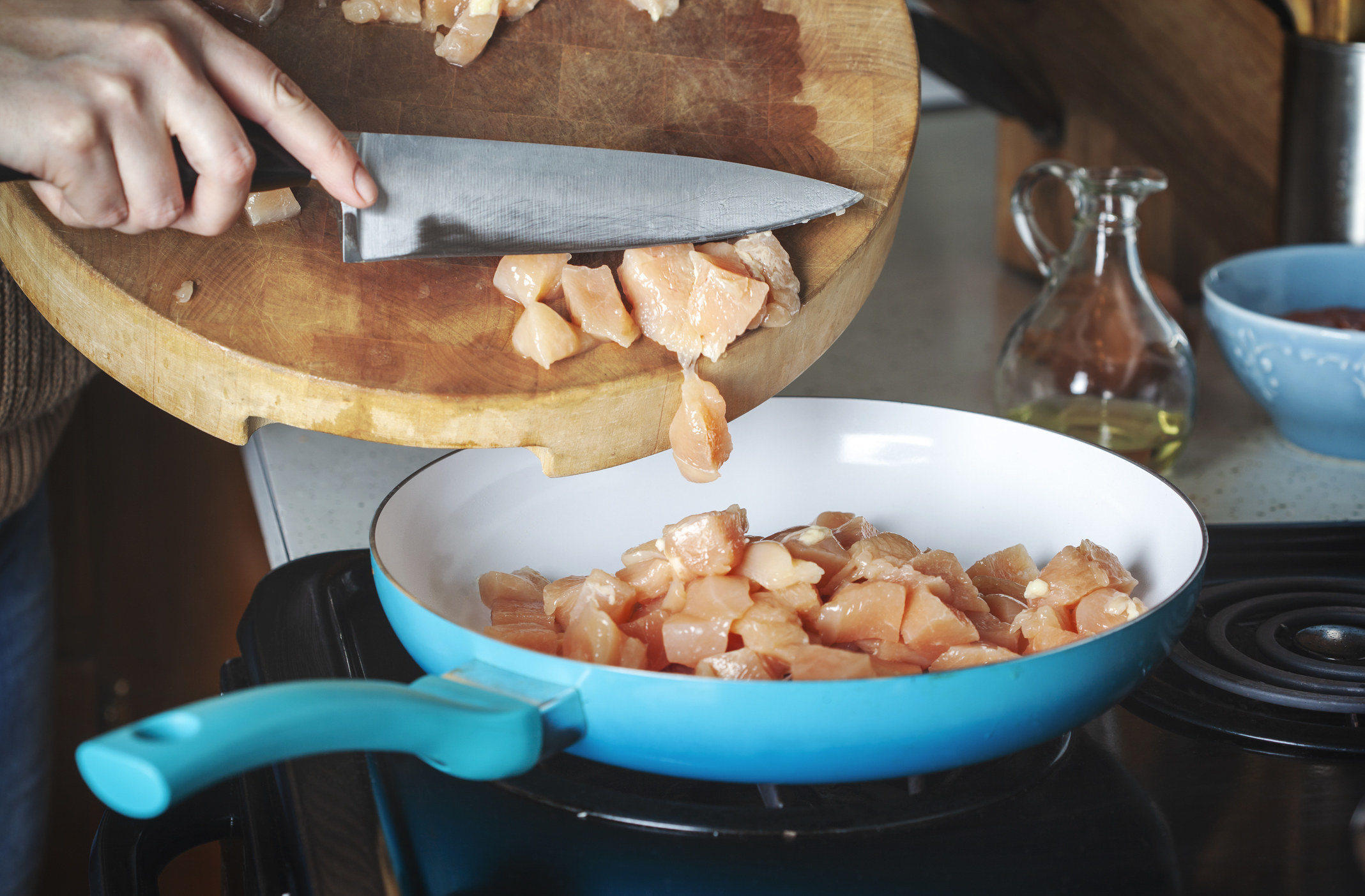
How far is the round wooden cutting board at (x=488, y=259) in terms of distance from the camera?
2.55 feet

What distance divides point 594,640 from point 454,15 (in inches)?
21.6

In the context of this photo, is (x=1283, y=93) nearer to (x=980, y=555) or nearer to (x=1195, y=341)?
(x=1195, y=341)

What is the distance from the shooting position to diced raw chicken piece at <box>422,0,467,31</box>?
37.5 inches

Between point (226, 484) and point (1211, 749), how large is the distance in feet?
4.51

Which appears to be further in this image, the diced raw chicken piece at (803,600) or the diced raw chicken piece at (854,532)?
the diced raw chicken piece at (854,532)

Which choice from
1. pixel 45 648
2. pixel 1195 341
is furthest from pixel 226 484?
pixel 1195 341

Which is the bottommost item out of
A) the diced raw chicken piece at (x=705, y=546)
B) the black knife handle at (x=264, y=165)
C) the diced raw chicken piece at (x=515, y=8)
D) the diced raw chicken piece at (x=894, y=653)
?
the diced raw chicken piece at (x=894, y=653)

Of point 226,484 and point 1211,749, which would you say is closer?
point 1211,749

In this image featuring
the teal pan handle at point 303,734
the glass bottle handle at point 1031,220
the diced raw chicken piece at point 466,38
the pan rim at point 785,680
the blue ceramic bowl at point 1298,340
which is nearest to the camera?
the teal pan handle at point 303,734

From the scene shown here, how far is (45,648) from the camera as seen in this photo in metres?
1.32

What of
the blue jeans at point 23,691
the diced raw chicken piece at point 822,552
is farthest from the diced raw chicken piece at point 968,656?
the blue jeans at point 23,691

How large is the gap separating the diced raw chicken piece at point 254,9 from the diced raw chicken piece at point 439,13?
115mm

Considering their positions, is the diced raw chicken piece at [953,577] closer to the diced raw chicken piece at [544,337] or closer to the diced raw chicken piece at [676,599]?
the diced raw chicken piece at [676,599]

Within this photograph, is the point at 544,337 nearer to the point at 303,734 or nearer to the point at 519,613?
the point at 519,613
